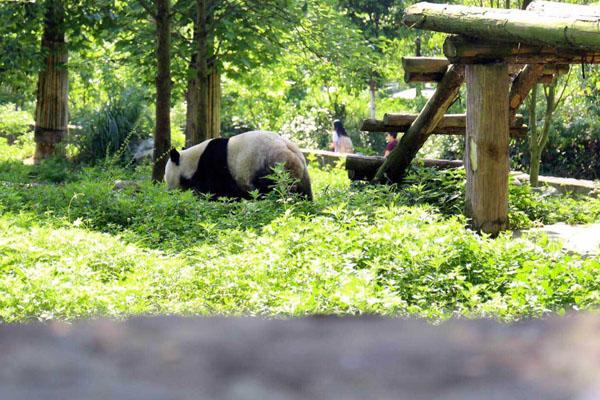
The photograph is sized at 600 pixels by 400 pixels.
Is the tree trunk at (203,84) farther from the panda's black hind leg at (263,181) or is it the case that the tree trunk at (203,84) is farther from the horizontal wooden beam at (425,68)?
the horizontal wooden beam at (425,68)

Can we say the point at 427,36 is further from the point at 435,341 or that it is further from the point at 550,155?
the point at 435,341

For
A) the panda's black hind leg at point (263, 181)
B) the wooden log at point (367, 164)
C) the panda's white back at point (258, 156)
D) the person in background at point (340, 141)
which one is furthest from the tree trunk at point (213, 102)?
the person in background at point (340, 141)

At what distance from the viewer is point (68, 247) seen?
6.68 meters

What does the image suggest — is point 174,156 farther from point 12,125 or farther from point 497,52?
point 12,125

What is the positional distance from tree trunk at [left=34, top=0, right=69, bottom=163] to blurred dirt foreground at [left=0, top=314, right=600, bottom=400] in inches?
544

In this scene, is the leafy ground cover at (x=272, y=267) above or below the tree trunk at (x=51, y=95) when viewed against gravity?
below

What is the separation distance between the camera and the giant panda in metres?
10.5

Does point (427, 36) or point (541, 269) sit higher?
point (427, 36)

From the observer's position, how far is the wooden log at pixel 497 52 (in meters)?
8.13

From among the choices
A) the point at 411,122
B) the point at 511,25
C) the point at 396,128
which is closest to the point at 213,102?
the point at 396,128

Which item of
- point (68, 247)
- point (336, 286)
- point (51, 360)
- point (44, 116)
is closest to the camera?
point (51, 360)

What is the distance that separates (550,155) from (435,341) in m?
15.1

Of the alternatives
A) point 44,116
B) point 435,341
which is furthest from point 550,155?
point 435,341

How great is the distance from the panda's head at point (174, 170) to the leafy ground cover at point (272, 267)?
8.89 feet
